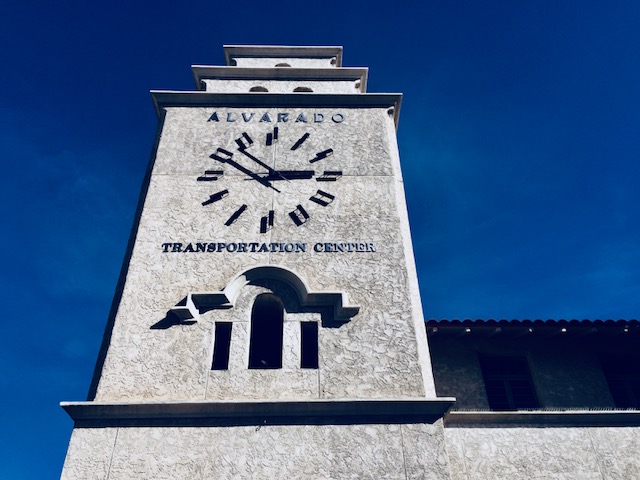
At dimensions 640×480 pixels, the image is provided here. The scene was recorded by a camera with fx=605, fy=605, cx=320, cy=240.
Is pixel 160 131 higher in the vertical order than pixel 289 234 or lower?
higher

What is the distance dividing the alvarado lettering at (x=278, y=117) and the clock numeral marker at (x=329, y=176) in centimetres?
209

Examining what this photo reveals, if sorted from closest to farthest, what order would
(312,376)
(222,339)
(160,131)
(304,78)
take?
(312,376)
(222,339)
(160,131)
(304,78)

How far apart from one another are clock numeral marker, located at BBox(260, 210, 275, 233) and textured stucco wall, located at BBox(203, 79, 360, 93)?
221 inches

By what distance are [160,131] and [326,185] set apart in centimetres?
454

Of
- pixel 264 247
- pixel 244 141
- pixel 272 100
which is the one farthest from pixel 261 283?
pixel 272 100

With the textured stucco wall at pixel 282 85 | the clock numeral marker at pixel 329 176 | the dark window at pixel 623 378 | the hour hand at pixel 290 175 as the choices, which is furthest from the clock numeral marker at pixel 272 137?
the dark window at pixel 623 378

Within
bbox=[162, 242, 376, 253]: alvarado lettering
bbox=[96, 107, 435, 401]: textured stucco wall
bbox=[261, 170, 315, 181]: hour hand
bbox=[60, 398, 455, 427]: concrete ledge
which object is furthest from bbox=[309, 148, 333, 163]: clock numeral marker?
bbox=[60, 398, 455, 427]: concrete ledge

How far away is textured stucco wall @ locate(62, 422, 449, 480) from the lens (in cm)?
876

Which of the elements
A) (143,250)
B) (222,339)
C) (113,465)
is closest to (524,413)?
(222,339)

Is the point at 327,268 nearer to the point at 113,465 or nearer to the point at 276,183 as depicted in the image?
the point at 276,183

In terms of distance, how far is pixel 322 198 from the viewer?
511 inches

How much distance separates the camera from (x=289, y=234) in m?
12.2

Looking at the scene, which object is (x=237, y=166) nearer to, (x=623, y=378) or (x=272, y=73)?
(x=272, y=73)

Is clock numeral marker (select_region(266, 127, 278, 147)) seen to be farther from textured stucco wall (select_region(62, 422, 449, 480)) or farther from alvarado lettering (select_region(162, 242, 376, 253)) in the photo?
textured stucco wall (select_region(62, 422, 449, 480))
